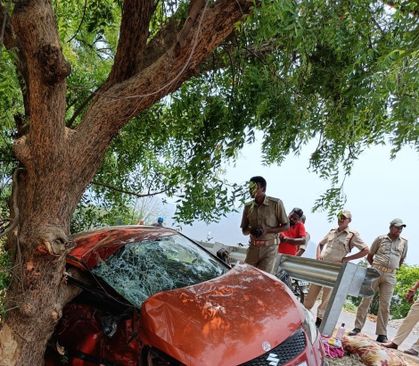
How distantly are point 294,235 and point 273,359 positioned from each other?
4014 millimetres

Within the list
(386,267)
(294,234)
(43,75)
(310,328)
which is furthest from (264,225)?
(43,75)

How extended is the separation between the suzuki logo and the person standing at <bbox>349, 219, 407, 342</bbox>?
10.0 ft

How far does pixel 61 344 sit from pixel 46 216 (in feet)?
4.17

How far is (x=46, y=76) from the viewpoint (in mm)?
2883

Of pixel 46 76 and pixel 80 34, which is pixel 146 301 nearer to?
pixel 46 76

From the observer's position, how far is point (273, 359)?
9.80ft

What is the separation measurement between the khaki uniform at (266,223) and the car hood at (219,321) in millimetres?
2021

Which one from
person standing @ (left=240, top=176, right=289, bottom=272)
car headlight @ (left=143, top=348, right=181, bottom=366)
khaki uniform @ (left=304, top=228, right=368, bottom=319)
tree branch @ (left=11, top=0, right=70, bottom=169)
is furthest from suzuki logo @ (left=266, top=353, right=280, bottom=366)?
khaki uniform @ (left=304, top=228, right=368, bottom=319)

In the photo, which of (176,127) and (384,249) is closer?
(176,127)

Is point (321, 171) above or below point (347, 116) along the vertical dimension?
below

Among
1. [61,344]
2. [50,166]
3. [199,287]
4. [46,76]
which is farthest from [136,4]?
[61,344]

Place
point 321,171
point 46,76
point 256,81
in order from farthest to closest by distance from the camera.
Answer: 1. point 321,171
2. point 256,81
3. point 46,76

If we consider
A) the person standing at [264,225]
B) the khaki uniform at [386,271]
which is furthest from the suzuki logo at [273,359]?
the khaki uniform at [386,271]

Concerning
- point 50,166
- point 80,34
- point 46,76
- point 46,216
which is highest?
point 80,34
